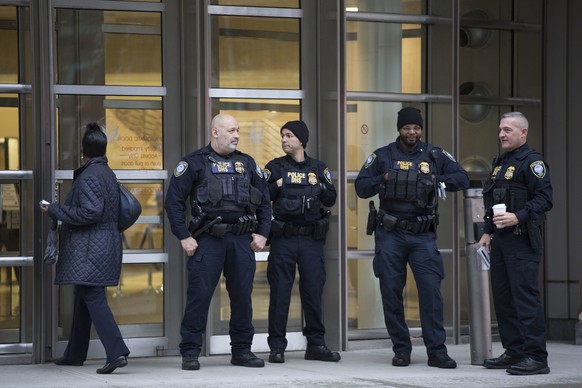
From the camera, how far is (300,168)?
896 centimetres

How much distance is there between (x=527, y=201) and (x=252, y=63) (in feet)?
8.94

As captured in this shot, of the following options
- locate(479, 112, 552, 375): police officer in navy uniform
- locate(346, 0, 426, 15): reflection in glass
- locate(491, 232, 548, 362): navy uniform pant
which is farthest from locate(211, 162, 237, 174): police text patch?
locate(346, 0, 426, 15): reflection in glass

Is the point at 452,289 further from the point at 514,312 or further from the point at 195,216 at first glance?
the point at 195,216

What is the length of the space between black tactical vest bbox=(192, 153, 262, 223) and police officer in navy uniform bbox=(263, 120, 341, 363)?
17.9 inches

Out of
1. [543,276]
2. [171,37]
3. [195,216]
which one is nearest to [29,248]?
[195,216]

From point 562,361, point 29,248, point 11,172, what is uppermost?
point 11,172

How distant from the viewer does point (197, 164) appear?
8.41m

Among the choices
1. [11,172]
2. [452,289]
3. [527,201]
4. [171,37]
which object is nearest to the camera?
[527,201]

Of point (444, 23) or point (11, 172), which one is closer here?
point (11, 172)

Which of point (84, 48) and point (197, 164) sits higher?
point (84, 48)

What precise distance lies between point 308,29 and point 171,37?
3.89 ft

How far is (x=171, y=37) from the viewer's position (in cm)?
952

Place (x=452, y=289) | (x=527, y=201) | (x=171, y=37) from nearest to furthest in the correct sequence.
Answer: (x=527, y=201) < (x=171, y=37) < (x=452, y=289)

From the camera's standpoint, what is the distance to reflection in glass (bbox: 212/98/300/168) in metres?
9.75
